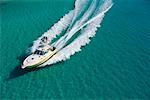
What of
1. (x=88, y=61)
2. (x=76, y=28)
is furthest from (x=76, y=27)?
(x=88, y=61)

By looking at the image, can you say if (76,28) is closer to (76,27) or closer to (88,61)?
(76,27)

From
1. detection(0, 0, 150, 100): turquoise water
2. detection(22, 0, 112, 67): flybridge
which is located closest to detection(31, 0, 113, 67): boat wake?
detection(22, 0, 112, 67): flybridge

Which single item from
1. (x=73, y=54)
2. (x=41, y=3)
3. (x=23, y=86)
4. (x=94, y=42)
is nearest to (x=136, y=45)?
(x=94, y=42)

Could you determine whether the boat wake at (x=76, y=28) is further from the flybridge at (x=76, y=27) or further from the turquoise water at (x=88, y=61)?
the turquoise water at (x=88, y=61)

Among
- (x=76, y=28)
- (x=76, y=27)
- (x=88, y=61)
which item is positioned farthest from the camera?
(x=76, y=27)

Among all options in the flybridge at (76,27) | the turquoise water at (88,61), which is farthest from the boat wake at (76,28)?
the turquoise water at (88,61)

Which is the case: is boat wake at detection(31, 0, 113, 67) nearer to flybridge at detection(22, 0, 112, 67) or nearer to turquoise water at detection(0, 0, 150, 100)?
flybridge at detection(22, 0, 112, 67)
